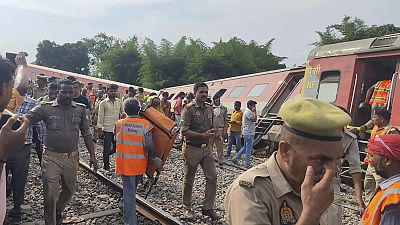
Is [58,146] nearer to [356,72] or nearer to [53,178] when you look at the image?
[53,178]

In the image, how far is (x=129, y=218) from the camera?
4871 millimetres

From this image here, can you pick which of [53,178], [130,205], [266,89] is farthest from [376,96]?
[53,178]

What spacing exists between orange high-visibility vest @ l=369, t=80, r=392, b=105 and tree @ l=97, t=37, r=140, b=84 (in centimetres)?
3987

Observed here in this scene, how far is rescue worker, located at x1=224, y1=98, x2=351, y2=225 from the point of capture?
1491 millimetres

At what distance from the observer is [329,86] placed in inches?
381

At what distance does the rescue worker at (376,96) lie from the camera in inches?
316

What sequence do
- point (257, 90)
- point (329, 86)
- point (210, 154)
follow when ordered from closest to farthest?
point (210, 154) < point (329, 86) < point (257, 90)

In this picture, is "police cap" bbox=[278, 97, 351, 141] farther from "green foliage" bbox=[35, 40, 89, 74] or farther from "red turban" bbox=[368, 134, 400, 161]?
"green foliage" bbox=[35, 40, 89, 74]

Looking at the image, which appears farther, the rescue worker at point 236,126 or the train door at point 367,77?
the rescue worker at point 236,126

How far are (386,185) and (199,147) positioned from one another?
312 centimetres

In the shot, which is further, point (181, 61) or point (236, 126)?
point (181, 61)

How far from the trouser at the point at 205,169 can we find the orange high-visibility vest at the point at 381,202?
297cm

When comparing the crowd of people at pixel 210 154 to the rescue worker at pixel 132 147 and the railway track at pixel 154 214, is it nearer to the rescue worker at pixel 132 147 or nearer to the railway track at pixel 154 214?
the rescue worker at pixel 132 147

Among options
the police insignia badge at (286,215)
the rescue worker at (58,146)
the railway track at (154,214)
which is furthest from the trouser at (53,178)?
the police insignia badge at (286,215)
